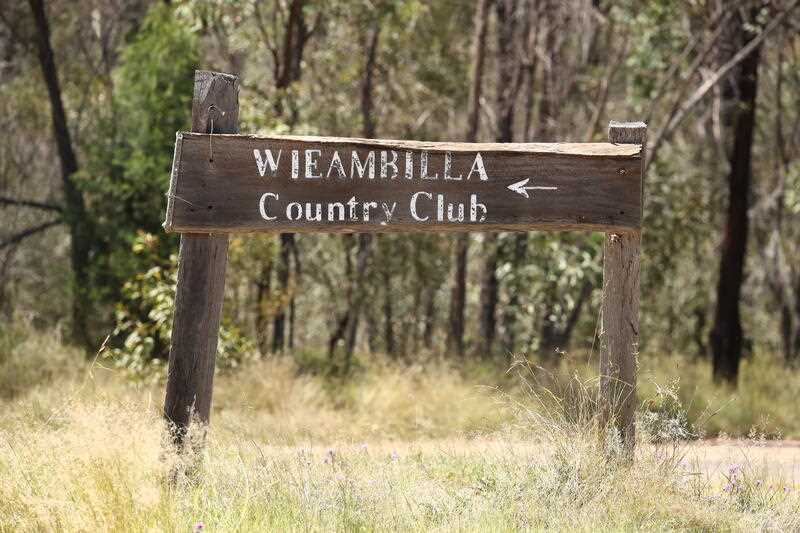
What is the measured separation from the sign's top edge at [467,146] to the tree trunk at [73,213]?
8.43 m

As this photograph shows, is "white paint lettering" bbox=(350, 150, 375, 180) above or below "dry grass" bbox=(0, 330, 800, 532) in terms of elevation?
above

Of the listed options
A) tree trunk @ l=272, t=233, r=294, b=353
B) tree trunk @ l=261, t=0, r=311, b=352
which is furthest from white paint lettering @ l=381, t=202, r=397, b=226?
tree trunk @ l=272, t=233, r=294, b=353

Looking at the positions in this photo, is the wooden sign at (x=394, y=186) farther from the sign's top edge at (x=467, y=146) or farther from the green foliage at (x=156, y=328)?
the green foliage at (x=156, y=328)

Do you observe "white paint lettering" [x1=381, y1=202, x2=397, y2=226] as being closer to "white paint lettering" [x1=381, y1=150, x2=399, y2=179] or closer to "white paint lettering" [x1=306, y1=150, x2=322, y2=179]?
"white paint lettering" [x1=381, y1=150, x2=399, y2=179]

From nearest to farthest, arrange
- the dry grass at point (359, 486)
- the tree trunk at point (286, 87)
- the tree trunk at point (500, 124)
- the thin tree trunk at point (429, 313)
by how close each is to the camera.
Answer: the dry grass at point (359, 486)
the tree trunk at point (286, 87)
the tree trunk at point (500, 124)
the thin tree trunk at point (429, 313)

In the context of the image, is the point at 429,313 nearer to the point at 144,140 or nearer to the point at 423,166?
the point at 144,140

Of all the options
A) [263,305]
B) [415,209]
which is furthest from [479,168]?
[263,305]

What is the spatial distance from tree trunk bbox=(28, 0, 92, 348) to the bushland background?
35mm

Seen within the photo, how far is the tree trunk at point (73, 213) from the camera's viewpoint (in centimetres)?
1370

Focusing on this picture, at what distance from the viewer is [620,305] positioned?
6.10 meters

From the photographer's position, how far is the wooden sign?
18.4 ft

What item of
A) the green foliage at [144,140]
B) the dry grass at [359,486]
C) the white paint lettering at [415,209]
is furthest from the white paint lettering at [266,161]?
the green foliage at [144,140]

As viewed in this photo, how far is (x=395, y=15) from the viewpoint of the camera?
48.2ft

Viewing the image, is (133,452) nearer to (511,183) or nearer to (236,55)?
(511,183)
